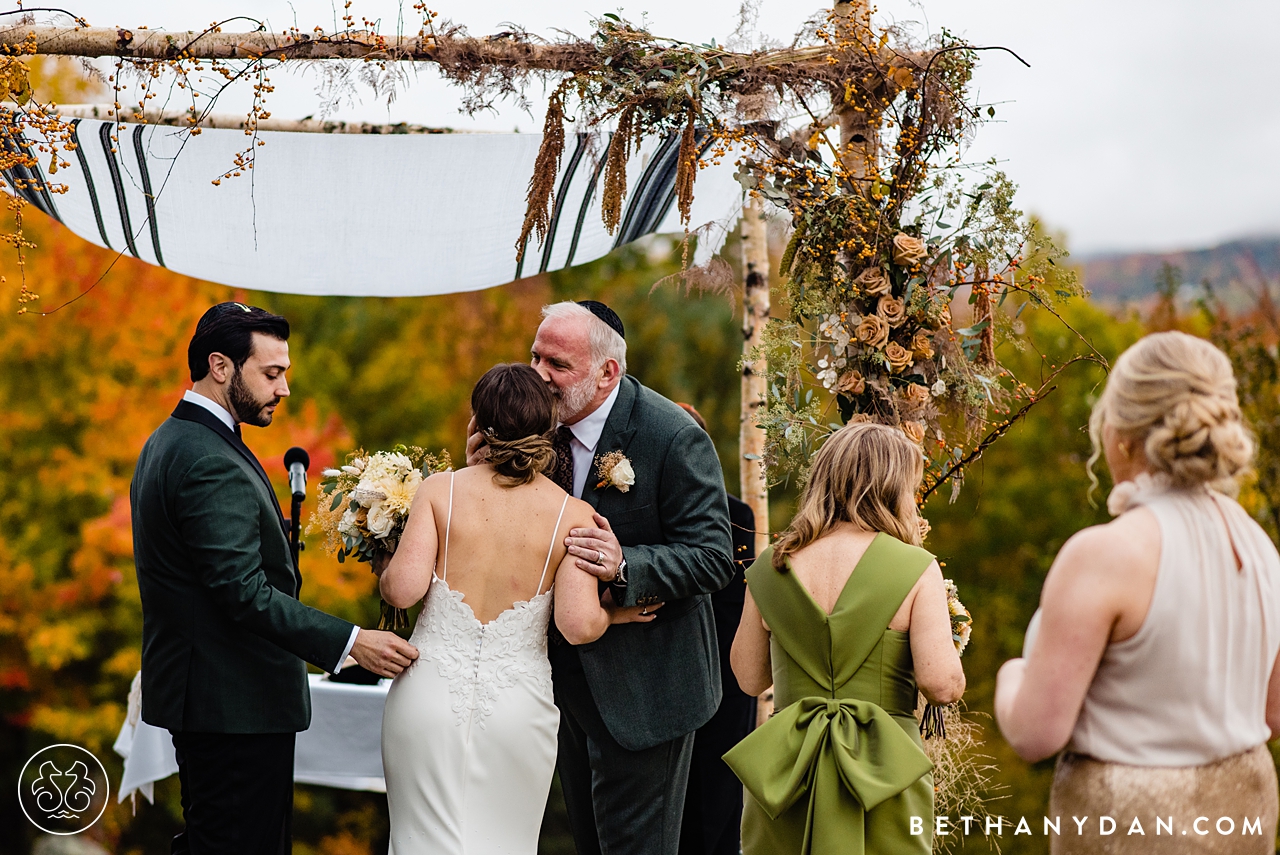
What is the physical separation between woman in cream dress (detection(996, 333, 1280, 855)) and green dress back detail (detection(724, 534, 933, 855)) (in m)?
0.59

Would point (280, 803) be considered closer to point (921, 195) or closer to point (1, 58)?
point (1, 58)

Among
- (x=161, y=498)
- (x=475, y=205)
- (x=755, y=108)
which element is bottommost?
(x=161, y=498)

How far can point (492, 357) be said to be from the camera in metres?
18.0

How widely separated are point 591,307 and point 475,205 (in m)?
0.96

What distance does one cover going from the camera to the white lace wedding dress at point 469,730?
10.5 feet

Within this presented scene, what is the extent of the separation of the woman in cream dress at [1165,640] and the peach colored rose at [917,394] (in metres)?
1.53

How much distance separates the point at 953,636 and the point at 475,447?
5.45 feet

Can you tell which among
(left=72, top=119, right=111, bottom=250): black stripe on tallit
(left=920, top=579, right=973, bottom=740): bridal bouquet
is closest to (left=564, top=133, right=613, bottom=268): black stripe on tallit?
(left=72, top=119, right=111, bottom=250): black stripe on tallit

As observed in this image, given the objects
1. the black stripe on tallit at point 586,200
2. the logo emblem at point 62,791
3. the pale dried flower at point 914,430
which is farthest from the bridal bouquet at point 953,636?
the logo emblem at point 62,791

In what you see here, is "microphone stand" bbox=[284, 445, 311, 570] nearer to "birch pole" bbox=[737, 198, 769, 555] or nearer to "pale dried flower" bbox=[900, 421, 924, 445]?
"pale dried flower" bbox=[900, 421, 924, 445]

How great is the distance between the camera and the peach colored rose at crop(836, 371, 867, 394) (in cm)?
388

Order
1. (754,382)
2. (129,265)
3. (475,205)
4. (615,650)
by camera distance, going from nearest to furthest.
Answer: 1. (615,650)
2. (475,205)
3. (754,382)
4. (129,265)

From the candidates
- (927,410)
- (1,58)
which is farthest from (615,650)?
(1,58)

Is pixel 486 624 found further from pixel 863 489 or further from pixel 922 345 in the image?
pixel 922 345
